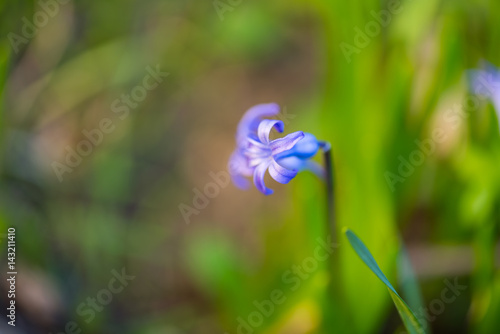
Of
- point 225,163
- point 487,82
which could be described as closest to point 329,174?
point 487,82

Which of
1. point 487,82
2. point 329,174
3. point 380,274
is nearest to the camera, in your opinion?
point 380,274

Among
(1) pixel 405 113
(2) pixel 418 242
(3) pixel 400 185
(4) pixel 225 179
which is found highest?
(4) pixel 225 179

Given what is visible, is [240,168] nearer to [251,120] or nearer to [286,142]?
[251,120]

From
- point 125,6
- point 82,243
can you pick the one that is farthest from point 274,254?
point 125,6

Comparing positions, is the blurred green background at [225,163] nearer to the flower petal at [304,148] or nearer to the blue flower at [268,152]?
the blue flower at [268,152]

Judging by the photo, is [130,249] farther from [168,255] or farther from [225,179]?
[225,179]

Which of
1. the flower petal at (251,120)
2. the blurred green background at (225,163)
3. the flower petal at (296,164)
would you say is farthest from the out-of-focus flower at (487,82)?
the flower petal at (251,120)

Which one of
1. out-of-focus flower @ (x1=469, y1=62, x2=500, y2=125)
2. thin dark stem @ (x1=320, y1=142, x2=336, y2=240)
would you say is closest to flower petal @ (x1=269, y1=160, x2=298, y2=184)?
thin dark stem @ (x1=320, y1=142, x2=336, y2=240)
